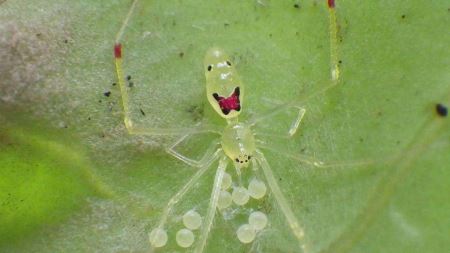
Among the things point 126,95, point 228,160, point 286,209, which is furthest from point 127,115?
point 286,209

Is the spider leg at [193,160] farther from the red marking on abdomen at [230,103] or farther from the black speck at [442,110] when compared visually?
the black speck at [442,110]

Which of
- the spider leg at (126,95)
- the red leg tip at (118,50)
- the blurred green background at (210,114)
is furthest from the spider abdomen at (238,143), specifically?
the red leg tip at (118,50)

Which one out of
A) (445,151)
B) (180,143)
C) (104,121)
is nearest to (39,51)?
(104,121)

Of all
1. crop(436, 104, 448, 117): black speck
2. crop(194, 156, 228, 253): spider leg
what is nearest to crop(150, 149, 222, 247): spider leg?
crop(194, 156, 228, 253): spider leg

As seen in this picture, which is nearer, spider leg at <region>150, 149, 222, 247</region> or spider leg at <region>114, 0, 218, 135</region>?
spider leg at <region>114, 0, 218, 135</region>

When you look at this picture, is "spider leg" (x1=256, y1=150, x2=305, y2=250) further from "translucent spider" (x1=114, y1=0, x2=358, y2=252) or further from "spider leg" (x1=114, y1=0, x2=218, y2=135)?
"spider leg" (x1=114, y1=0, x2=218, y2=135)

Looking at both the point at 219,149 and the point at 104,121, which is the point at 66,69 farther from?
the point at 219,149
